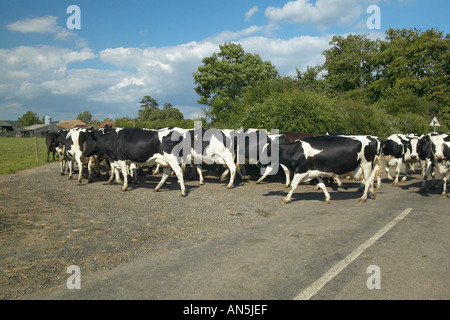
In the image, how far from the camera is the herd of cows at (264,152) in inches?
423

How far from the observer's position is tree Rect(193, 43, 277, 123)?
153ft

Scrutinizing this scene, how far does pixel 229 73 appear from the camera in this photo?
46.8 m

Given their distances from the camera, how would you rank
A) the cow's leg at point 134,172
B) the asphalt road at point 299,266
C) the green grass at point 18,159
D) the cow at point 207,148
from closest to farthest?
1. the asphalt road at point 299,266
2. the cow at point 207,148
3. the cow's leg at point 134,172
4. the green grass at point 18,159

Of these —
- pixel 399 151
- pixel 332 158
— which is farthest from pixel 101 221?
pixel 399 151

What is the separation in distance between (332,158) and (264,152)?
3.39 m

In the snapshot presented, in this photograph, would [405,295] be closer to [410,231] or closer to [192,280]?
[192,280]

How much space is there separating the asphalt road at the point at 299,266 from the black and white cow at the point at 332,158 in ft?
7.80

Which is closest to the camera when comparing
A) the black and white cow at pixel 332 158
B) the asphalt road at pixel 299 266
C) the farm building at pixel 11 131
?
the asphalt road at pixel 299 266

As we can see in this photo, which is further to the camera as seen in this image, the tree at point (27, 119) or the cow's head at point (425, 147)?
the tree at point (27, 119)

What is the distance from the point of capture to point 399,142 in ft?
47.9

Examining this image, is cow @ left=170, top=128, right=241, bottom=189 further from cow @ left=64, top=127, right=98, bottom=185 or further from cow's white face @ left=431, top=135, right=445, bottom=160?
cow's white face @ left=431, top=135, right=445, bottom=160

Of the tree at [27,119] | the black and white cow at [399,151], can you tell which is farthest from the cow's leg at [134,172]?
the tree at [27,119]

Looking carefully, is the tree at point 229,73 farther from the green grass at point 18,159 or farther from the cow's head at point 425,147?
the cow's head at point 425,147

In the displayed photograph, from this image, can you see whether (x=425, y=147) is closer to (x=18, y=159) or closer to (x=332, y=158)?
(x=332, y=158)
